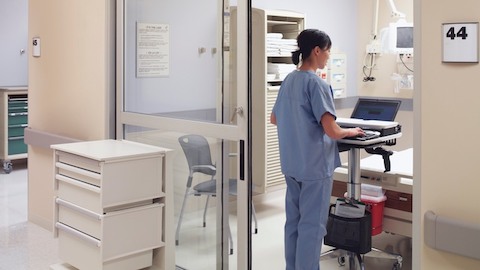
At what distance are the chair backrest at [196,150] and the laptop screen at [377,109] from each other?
1107 millimetres

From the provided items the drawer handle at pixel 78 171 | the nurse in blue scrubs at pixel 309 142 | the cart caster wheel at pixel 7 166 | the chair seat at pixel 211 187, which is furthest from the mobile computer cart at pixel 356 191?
the cart caster wheel at pixel 7 166

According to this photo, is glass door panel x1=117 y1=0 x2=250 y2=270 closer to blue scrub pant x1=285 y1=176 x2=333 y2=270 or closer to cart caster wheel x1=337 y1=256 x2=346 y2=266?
blue scrub pant x1=285 y1=176 x2=333 y2=270

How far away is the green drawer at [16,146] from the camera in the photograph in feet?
21.8

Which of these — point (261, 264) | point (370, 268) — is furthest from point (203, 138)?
point (370, 268)

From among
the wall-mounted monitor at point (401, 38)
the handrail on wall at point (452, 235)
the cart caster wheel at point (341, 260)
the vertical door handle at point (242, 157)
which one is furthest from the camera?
the wall-mounted monitor at point (401, 38)

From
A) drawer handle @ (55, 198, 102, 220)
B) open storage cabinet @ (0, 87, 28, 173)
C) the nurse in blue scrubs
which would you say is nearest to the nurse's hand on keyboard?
the nurse in blue scrubs

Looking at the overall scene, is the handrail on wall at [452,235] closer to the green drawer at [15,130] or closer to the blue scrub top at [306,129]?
the blue scrub top at [306,129]

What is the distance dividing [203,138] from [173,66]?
554 millimetres

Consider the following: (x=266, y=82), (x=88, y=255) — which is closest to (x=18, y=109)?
(x=266, y=82)

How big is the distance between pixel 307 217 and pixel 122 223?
1.03m

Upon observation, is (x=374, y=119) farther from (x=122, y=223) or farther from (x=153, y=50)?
(x=122, y=223)

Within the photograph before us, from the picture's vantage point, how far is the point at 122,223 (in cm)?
279

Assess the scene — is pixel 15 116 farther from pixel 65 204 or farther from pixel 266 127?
pixel 65 204

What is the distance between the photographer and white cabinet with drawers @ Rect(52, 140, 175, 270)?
2.74m
